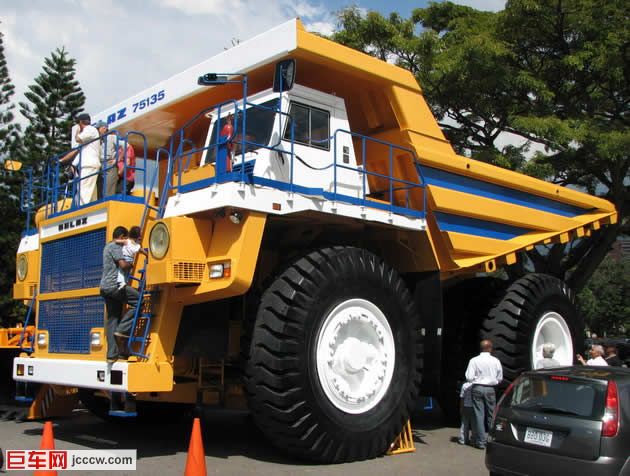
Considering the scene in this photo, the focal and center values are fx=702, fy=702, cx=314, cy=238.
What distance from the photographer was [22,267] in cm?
954

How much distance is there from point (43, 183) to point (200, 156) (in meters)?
2.29

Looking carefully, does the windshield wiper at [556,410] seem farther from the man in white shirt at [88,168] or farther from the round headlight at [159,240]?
the man in white shirt at [88,168]

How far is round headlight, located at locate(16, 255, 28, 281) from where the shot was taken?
946 centimetres

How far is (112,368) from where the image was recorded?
707 centimetres

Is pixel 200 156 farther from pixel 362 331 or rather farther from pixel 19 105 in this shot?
pixel 19 105

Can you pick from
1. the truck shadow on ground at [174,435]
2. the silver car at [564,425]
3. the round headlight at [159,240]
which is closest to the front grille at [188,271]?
the round headlight at [159,240]

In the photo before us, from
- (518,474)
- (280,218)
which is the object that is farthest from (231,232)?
(518,474)

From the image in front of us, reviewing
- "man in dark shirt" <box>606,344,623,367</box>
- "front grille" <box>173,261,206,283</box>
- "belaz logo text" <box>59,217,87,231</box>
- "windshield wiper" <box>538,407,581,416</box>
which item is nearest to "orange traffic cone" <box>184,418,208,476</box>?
"front grille" <box>173,261,206,283</box>

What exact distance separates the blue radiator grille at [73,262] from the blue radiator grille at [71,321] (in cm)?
19

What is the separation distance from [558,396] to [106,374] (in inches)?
175

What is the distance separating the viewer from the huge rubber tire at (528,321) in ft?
34.0

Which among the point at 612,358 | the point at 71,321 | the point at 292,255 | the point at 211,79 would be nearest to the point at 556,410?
the point at 292,255

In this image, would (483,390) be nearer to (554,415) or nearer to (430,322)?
(430,322)

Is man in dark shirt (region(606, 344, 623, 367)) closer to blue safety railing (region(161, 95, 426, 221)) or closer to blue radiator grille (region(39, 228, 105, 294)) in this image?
blue safety railing (region(161, 95, 426, 221))
